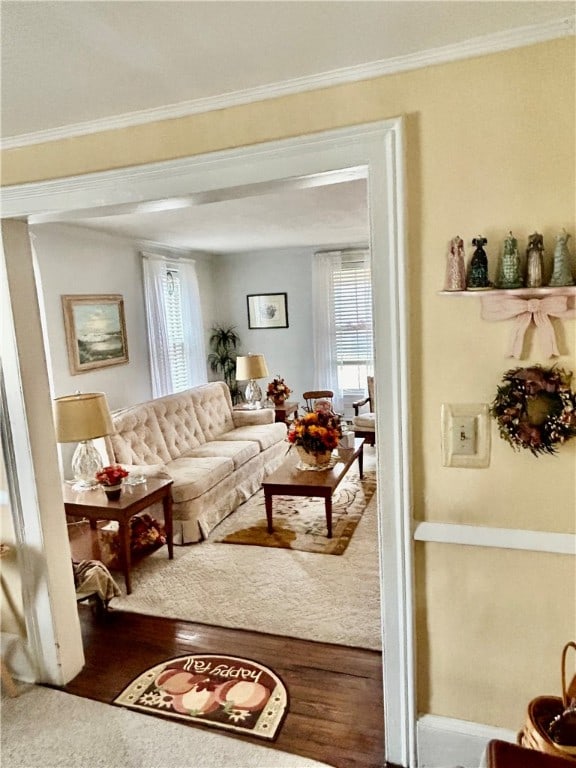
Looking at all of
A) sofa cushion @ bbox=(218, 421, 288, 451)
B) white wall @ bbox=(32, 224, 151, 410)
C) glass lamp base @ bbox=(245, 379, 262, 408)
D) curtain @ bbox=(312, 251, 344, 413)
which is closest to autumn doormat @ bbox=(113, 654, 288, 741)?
white wall @ bbox=(32, 224, 151, 410)

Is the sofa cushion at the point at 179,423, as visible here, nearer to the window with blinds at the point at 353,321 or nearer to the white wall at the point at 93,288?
the white wall at the point at 93,288

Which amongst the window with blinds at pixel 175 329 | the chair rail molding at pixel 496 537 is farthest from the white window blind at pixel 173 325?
the chair rail molding at pixel 496 537

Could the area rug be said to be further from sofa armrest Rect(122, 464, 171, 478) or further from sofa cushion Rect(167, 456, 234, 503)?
sofa armrest Rect(122, 464, 171, 478)

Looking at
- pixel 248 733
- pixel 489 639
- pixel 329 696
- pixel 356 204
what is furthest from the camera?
pixel 356 204

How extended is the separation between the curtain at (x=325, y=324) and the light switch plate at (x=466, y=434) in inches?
207

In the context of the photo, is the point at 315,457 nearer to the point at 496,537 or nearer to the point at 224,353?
the point at 496,537

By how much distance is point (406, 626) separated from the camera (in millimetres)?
1766

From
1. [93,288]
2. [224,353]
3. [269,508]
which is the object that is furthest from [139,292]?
[269,508]

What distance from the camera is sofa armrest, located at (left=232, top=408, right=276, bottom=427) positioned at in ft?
18.9

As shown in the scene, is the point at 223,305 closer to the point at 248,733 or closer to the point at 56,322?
the point at 56,322

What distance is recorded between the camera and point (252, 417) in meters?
5.77

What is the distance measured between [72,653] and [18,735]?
1.27ft

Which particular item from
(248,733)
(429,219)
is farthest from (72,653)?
(429,219)

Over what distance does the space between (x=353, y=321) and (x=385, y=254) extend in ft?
17.1
